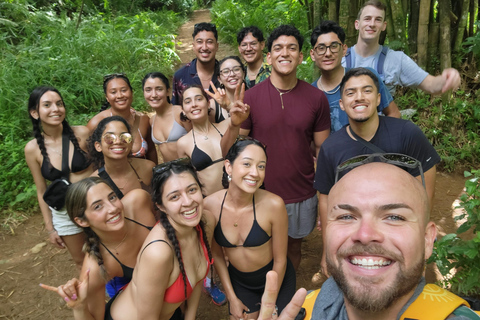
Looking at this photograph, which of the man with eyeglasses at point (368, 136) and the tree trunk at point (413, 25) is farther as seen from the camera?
the tree trunk at point (413, 25)

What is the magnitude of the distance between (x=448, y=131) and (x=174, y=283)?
17.6ft

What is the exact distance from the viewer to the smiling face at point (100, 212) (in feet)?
7.94

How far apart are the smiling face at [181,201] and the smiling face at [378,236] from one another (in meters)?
1.14

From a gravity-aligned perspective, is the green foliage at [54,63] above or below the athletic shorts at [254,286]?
above

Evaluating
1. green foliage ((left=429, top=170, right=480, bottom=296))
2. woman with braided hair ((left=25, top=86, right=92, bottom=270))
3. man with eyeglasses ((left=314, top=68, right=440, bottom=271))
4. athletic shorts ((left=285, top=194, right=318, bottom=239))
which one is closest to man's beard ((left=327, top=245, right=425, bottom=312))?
man with eyeglasses ((left=314, top=68, right=440, bottom=271))

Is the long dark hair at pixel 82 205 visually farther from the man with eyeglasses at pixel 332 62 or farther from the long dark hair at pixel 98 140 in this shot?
the man with eyeglasses at pixel 332 62

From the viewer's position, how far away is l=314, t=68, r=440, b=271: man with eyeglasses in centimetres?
235

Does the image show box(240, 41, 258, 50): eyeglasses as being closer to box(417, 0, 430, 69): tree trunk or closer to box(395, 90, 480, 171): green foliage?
box(417, 0, 430, 69): tree trunk

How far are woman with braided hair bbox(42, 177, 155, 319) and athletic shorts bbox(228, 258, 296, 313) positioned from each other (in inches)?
33.8

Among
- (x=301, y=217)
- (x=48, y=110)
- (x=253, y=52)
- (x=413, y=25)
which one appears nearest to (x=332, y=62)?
(x=253, y=52)

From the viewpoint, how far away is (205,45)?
4270 millimetres

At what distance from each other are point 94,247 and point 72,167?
1230 mm

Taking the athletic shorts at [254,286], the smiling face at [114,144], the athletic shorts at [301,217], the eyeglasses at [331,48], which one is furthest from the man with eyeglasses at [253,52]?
the athletic shorts at [254,286]

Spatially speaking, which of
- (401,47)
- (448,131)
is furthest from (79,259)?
(448,131)
